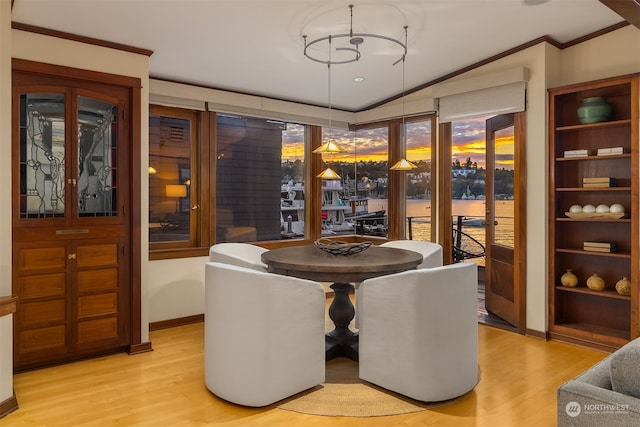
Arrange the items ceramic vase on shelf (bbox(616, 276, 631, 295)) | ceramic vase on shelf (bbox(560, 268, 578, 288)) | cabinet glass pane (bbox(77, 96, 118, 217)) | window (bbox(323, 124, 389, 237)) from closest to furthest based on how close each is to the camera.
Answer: cabinet glass pane (bbox(77, 96, 118, 217)), ceramic vase on shelf (bbox(616, 276, 631, 295)), ceramic vase on shelf (bbox(560, 268, 578, 288)), window (bbox(323, 124, 389, 237))

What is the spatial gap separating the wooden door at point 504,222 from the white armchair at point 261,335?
2316mm

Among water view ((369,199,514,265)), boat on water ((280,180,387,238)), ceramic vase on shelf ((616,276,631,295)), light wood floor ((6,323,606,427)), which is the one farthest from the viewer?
boat on water ((280,180,387,238))

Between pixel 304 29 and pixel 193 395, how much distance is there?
9.13ft

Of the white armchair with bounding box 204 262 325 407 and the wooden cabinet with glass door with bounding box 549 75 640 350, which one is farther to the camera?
the wooden cabinet with glass door with bounding box 549 75 640 350

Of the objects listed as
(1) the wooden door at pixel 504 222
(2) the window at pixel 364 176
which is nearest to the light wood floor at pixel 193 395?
(1) the wooden door at pixel 504 222

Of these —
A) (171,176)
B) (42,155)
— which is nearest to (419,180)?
(171,176)

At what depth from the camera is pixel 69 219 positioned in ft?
11.1

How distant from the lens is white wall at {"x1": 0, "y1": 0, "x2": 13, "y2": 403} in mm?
2611

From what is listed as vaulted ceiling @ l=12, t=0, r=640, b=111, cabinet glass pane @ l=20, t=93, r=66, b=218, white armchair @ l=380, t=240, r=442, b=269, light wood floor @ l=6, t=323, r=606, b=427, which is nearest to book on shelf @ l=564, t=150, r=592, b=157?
vaulted ceiling @ l=12, t=0, r=640, b=111

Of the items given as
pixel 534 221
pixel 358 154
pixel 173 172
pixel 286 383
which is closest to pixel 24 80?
pixel 173 172

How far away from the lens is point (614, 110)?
3820 mm

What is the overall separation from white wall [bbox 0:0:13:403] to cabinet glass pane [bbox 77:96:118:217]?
0.77m

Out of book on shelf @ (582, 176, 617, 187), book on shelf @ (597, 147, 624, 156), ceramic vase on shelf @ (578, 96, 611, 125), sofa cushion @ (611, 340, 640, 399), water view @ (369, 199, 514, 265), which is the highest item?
ceramic vase on shelf @ (578, 96, 611, 125)

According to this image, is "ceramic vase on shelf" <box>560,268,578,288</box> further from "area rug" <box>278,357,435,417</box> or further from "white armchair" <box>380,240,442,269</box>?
"area rug" <box>278,357,435,417</box>
